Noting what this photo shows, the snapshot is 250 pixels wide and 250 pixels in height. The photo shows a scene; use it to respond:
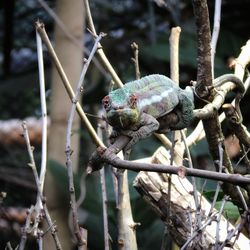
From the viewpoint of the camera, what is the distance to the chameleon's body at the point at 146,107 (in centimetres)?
79

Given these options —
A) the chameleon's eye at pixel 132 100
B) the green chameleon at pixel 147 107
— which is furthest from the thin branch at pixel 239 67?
the chameleon's eye at pixel 132 100

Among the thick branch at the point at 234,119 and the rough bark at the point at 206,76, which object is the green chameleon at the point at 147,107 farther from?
the thick branch at the point at 234,119

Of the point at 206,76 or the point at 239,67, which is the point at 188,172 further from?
the point at 239,67

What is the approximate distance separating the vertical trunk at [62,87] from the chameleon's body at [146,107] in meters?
1.13

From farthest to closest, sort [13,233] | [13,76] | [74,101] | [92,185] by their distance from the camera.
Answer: [13,76] < [13,233] < [92,185] < [74,101]

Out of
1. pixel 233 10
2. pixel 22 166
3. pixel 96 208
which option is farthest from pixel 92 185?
pixel 233 10

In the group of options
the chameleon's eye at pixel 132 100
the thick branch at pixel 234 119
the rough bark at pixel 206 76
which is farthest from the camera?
the thick branch at pixel 234 119

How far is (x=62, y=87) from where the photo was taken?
6.88 ft

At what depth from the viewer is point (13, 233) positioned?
2564mm

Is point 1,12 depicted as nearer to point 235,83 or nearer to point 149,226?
point 149,226

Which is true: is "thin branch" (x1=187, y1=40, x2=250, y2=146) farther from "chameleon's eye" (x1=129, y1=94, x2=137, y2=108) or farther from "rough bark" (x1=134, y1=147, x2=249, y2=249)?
"chameleon's eye" (x1=129, y1=94, x2=137, y2=108)

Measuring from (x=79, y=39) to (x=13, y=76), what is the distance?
2.92 ft

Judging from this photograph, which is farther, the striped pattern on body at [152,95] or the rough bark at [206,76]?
the rough bark at [206,76]

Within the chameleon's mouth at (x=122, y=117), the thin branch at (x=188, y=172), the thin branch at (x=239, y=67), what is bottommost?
the thin branch at (x=188, y=172)
